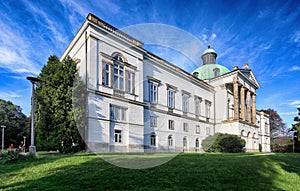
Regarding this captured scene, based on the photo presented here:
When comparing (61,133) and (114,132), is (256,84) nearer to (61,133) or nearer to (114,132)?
→ (114,132)

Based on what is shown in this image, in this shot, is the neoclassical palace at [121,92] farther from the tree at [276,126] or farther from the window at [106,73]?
the tree at [276,126]

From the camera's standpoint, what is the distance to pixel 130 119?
20.0 metres

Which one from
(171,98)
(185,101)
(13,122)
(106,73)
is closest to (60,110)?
(106,73)

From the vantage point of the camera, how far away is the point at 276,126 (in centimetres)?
6806

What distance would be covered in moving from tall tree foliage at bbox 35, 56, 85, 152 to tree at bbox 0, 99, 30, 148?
19544mm

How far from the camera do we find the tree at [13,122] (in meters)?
34.8

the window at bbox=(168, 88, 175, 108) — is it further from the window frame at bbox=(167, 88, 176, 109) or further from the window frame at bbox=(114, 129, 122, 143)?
the window frame at bbox=(114, 129, 122, 143)

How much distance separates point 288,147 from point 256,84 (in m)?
18.4

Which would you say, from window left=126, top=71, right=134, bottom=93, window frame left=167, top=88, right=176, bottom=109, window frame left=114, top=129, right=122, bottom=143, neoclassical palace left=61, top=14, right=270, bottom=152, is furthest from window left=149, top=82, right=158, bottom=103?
window frame left=114, top=129, right=122, bottom=143

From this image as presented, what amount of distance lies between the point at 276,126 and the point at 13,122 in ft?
241

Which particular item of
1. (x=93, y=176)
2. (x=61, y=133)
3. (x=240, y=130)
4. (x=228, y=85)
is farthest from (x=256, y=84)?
(x=93, y=176)

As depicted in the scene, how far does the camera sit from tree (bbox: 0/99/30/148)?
3484 centimetres

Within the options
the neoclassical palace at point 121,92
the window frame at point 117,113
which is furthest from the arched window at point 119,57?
the window frame at point 117,113

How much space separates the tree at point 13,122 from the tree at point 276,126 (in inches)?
2726
